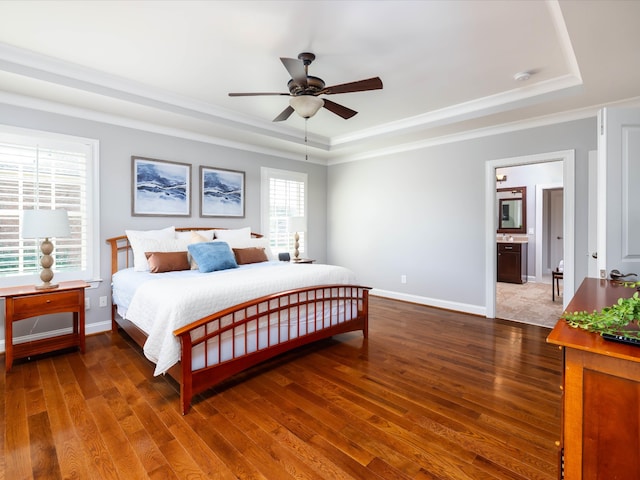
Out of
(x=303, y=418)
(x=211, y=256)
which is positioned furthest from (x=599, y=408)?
(x=211, y=256)

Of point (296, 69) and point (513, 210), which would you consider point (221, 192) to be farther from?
point (513, 210)

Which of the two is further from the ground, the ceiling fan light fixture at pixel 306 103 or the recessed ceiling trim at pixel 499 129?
the recessed ceiling trim at pixel 499 129

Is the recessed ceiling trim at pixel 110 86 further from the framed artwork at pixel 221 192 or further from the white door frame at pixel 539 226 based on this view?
the white door frame at pixel 539 226

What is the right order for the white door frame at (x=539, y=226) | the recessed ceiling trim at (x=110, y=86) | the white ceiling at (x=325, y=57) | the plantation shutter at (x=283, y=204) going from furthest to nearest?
1. the white door frame at (x=539, y=226)
2. the plantation shutter at (x=283, y=204)
3. the recessed ceiling trim at (x=110, y=86)
4. the white ceiling at (x=325, y=57)

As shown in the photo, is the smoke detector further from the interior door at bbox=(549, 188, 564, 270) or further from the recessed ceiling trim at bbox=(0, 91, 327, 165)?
the interior door at bbox=(549, 188, 564, 270)

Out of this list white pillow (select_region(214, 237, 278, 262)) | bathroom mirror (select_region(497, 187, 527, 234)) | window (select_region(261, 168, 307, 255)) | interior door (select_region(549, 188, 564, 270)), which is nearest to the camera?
white pillow (select_region(214, 237, 278, 262))

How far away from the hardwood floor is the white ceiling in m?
2.57

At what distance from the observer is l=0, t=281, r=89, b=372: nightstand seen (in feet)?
9.02

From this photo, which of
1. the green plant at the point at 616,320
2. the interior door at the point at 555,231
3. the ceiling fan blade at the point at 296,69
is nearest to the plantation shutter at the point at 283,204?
the ceiling fan blade at the point at 296,69

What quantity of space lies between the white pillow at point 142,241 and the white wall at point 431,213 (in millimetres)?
3257

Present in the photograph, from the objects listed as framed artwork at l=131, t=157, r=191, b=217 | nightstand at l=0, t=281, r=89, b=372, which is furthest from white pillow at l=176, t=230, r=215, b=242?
nightstand at l=0, t=281, r=89, b=372

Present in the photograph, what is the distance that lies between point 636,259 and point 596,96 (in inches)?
73.1

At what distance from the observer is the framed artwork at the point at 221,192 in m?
4.59

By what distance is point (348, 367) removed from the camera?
9.37ft
